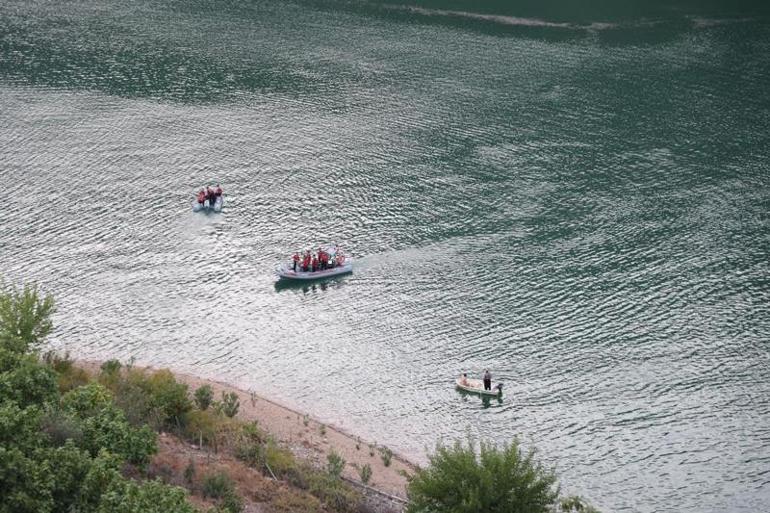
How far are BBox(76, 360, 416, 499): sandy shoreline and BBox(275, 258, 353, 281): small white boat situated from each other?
550 inches

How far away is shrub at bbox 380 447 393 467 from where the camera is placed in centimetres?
5684

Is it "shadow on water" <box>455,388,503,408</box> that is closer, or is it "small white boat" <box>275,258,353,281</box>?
A: "shadow on water" <box>455,388,503,408</box>

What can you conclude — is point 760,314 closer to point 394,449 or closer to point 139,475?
point 394,449

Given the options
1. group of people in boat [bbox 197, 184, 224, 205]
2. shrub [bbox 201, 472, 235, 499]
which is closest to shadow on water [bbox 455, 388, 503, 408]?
shrub [bbox 201, 472, 235, 499]

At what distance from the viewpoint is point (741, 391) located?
212ft

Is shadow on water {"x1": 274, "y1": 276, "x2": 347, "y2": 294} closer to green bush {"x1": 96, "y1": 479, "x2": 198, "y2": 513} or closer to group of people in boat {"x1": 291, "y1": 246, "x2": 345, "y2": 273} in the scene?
group of people in boat {"x1": 291, "y1": 246, "x2": 345, "y2": 273}

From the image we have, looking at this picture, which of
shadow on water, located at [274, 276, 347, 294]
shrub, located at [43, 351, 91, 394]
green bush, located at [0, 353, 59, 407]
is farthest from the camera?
shadow on water, located at [274, 276, 347, 294]

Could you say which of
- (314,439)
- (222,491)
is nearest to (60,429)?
(222,491)

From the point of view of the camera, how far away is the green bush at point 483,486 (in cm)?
4319

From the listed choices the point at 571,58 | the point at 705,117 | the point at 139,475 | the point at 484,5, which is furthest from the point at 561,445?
the point at 484,5

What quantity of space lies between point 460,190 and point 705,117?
33915 millimetres

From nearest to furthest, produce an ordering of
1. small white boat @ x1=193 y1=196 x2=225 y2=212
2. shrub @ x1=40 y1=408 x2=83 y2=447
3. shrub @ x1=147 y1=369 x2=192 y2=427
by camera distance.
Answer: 1. shrub @ x1=40 y1=408 x2=83 y2=447
2. shrub @ x1=147 y1=369 x2=192 y2=427
3. small white boat @ x1=193 y1=196 x2=225 y2=212

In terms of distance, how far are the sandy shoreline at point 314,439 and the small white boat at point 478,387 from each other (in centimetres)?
749

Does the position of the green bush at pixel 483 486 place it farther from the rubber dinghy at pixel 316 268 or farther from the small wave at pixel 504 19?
the small wave at pixel 504 19
